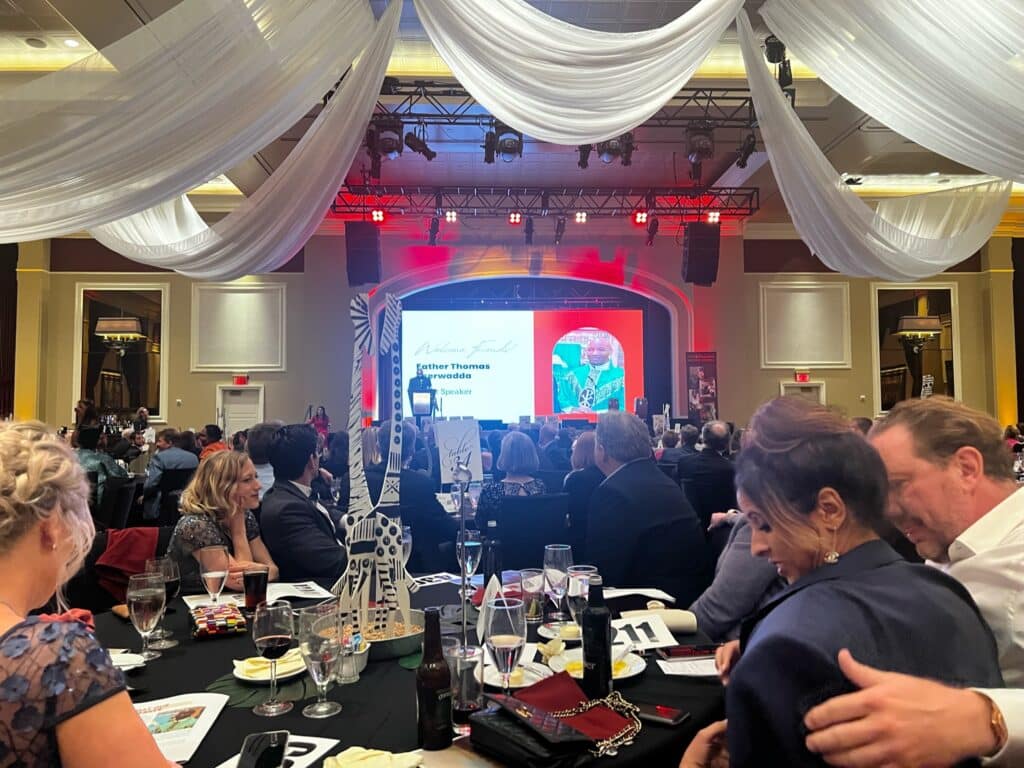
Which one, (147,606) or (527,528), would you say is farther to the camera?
(527,528)

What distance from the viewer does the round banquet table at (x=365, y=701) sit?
1339 millimetres

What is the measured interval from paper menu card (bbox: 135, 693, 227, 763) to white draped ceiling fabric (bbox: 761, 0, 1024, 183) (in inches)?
140

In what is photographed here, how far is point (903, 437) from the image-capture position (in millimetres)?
1593

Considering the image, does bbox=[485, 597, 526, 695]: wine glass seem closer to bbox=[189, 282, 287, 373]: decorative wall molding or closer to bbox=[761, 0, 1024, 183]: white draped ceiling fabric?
bbox=[761, 0, 1024, 183]: white draped ceiling fabric

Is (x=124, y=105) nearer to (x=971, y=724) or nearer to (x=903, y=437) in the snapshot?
(x=903, y=437)

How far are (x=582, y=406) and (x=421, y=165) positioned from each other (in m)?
4.87

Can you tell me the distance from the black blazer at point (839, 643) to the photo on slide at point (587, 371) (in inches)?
438

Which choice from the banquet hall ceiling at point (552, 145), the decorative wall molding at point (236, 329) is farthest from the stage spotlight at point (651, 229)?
the decorative wall molding at point (236, 329)

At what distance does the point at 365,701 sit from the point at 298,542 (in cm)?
148

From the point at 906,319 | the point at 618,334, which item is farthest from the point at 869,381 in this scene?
the point at 618,334

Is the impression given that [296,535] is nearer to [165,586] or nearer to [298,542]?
[298,542]

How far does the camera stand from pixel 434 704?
52.6 inches

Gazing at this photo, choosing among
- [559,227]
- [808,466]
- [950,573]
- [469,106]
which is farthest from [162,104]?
[559,227]

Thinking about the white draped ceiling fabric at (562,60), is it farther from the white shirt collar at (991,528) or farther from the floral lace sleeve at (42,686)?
the floral lace sleeve at (42,686)
